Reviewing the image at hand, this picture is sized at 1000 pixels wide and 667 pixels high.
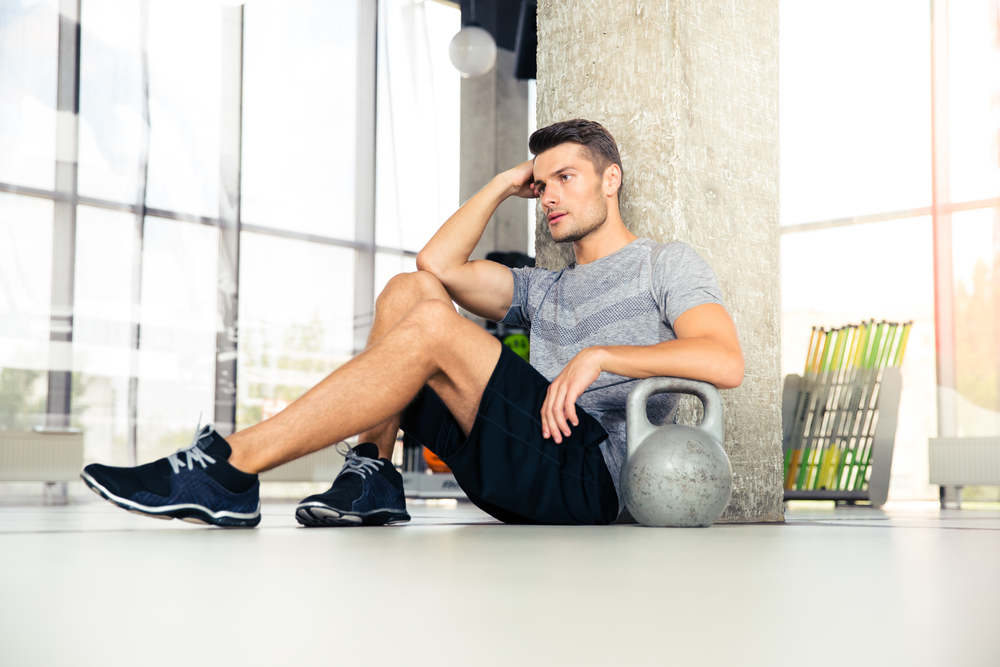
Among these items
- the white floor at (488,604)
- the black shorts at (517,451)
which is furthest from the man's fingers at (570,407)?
the white floor at (488,604)

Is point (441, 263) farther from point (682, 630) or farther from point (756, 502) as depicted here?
point (682, 630)

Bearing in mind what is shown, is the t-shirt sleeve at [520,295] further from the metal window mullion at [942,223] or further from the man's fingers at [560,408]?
the metal window mullion at [942,223]

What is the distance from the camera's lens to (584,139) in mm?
2008

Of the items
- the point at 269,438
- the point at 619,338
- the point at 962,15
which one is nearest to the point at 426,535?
the point at 269,438

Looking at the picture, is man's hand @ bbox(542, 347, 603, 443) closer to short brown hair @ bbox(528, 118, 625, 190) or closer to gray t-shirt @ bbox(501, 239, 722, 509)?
gray t-shirt @ bbox(501, 239, 722, 509)

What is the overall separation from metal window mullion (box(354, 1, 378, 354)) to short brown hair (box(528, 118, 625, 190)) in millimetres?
5165

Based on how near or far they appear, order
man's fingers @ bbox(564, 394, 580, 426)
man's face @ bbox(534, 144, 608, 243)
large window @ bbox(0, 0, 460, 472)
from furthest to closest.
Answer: large window @ bbox(0, 0, 460, 472) < man's face @ bbox(534, 144, 608, 243) < man's fingers @ bbox(564, 394, 580, 426)

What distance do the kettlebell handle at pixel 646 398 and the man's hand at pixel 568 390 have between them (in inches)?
4.8

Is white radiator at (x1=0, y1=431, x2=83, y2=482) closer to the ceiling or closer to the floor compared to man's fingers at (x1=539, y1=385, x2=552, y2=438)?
closer to the floor

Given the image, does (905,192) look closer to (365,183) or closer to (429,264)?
(365,183)

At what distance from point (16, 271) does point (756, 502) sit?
4.86 m

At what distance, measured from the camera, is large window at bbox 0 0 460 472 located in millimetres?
5383

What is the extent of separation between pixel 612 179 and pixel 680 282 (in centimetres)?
42

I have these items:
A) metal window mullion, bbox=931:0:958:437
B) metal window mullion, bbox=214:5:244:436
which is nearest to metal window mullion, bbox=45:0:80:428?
metal window mullion, bbox=214:5:244:436
